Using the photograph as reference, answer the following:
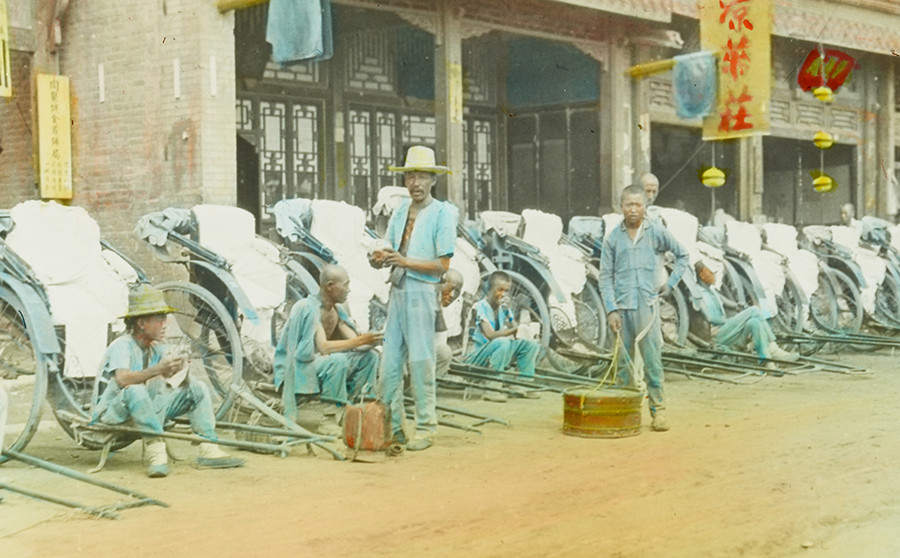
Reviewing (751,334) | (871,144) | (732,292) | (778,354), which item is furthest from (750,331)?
(871,144)

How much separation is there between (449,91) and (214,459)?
6.81 metres

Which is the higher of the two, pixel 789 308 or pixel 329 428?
pixel 789 308

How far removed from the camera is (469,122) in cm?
1541

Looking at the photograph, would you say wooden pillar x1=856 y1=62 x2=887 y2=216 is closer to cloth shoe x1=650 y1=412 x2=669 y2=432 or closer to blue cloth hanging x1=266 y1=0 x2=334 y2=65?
blue cloth hanging x1=266 y1=0 x2=334 y2=65

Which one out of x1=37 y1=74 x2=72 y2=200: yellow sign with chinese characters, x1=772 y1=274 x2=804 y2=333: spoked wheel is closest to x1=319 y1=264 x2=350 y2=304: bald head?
x1=37 y1=74 x2=72 y2=200: yellow sign with chinese characters

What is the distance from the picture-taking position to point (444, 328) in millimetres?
7566

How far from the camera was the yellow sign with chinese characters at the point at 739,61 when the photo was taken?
1277cm

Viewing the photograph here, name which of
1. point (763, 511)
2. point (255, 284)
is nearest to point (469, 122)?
point (255, 284)

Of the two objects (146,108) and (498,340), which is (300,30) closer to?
(146,108)

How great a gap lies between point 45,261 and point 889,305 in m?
10.5

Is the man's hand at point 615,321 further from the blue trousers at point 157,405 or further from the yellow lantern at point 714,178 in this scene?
the yellow lantern at point 714,178

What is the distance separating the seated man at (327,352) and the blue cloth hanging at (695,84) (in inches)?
290

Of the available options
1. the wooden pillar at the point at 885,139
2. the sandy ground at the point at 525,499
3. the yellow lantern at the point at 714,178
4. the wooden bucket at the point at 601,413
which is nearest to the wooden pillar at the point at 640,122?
the yellow lantern at the point at 714,178

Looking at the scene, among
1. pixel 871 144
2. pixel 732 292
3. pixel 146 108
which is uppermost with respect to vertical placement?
pixel 871 144
